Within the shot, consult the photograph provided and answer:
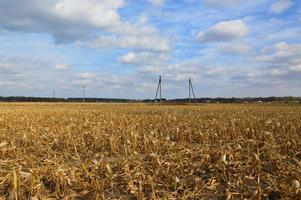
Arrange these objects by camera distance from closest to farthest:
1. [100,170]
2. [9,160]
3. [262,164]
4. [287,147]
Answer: [100,170]
[262,164]
[9,160]
[287,147]

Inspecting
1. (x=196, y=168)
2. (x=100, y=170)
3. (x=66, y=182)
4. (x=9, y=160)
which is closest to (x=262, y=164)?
(x=196, y=168)

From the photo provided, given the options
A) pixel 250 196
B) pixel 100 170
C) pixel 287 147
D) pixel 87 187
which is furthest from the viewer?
pixel 287 147

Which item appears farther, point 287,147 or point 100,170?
point 287,147

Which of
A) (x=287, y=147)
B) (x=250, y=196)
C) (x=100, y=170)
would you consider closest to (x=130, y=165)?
(x=100, y=170)

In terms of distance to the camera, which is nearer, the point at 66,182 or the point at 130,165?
the point at 66,182

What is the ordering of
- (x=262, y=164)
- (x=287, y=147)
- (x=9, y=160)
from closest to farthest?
(x=262, y=164) < (x=9, y=160) < (x=287, y=147)

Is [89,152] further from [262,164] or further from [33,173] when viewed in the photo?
[262,164]

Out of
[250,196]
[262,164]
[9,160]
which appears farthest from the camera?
[9,160]

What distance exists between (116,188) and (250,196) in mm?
2406

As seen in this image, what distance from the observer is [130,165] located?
29.0 ft

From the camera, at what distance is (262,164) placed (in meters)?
9.15

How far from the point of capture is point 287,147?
11.3 meters

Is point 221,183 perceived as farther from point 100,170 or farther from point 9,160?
point 9,160

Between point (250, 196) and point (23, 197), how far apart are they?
3822 millimetres
